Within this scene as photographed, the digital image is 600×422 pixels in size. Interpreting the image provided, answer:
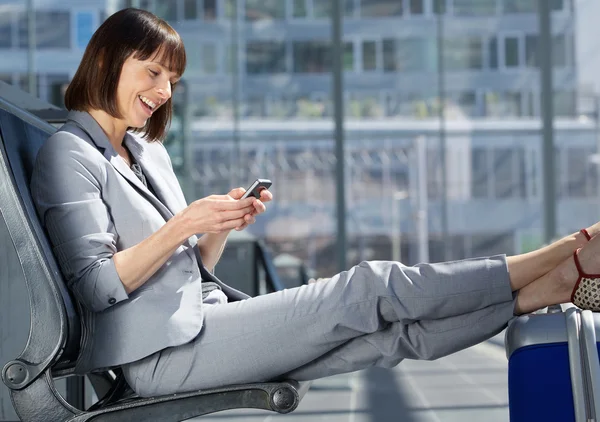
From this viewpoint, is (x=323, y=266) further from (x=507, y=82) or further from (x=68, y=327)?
(x=68, y=327)

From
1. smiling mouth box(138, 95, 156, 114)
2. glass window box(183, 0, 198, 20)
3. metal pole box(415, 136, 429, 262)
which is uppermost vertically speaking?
glass window box(183, 0, 198, 20)

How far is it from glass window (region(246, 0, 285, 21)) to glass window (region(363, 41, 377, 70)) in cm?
83

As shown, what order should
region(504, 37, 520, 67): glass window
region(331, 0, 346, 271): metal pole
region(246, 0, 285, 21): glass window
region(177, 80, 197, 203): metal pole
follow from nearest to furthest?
region(177, 80, 197, 203): metal pole
region(331, 0, 346, 271): metal pole
region(246, 0, 285, 21): glass window
region(504, 37, 520, 67): glass window

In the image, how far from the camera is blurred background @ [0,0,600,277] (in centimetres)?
849

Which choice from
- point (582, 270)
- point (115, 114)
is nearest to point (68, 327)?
point (115, 114)

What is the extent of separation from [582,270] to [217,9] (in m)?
7.44

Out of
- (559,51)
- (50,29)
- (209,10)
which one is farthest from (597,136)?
(50,29)

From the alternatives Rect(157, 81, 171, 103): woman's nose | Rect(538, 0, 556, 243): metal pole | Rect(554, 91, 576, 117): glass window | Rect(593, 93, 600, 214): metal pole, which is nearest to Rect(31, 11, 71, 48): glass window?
Rect(538, 0, 556, 243): metal pole

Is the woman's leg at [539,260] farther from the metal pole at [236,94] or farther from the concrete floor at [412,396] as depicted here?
the metal pole at [236,94]

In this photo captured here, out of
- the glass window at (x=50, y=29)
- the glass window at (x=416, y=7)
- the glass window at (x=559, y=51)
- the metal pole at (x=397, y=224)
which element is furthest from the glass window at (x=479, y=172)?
the glass window at (x=50, y=29)

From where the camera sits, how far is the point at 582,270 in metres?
1.53

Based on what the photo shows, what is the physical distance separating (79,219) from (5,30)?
7.56 meters

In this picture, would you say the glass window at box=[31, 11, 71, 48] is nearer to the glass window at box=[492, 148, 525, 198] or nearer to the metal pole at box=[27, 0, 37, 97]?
the metal pole at box=[27, 0, 37, 97]

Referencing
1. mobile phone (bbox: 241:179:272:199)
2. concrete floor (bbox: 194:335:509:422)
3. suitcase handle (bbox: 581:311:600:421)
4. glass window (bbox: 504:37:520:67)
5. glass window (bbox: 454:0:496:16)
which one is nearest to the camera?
suitcase handle (bbox: 581:311:600:421)
